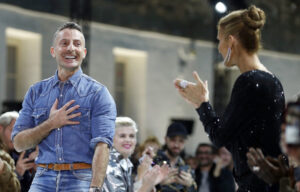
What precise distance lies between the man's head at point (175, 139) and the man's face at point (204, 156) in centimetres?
168

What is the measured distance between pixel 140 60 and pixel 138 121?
1.44 metres

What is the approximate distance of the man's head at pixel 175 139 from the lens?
8727mm

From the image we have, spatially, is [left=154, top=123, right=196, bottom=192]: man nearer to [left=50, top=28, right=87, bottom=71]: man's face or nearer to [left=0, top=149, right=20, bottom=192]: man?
[left=0, top=149, right=20, bottom=192]: man

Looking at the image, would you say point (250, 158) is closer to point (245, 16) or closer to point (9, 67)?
point (245, 16)

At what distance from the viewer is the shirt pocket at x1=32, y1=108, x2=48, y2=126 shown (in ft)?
15.4

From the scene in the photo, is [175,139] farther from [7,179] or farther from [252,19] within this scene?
[252,19]

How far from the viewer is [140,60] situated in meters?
18.4

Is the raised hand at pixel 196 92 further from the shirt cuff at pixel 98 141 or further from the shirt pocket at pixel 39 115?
the shirt pocket at pixel 39 115

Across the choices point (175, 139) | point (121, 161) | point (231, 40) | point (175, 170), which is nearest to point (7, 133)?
point (121, 161)

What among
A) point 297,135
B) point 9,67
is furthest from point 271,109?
point 9,67

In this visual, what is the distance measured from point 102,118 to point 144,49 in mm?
13788

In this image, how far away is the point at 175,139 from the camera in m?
8.99

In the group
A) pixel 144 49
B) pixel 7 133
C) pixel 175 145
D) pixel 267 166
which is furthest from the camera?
pixel 144 49

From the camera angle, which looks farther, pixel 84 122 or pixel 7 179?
pixel 7 179
